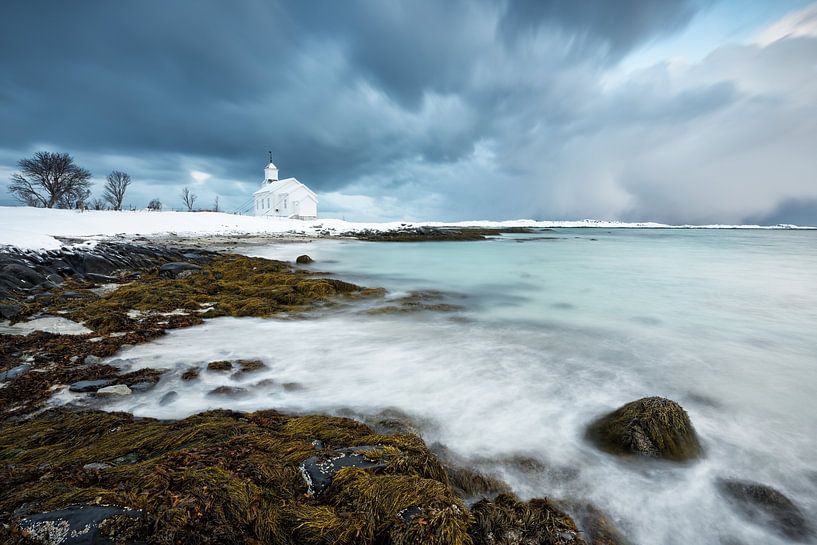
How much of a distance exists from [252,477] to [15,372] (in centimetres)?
396

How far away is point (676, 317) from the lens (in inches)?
321

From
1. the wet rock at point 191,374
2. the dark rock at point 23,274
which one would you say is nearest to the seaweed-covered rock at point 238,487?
the wet rock at point 191,374

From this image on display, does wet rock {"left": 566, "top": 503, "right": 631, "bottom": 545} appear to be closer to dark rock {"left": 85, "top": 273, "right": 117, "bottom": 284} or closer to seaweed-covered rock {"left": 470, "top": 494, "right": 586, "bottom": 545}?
seaweed-covered rock {"left": 470, "top": 494, "right": 586, "bottom": 545}

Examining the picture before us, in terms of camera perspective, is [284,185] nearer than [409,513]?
No

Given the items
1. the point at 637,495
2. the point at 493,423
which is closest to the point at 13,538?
the point at 493,423

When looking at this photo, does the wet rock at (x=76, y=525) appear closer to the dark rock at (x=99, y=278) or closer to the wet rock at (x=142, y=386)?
the wet rock at (x=142, y=386)

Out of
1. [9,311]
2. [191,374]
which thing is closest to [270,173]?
[9,311]

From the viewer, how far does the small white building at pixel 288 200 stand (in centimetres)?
5403

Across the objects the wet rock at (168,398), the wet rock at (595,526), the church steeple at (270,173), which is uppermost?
the church steeple at (270,173)

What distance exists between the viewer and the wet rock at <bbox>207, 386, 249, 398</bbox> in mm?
3957

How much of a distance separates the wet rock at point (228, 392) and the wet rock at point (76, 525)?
91.8 inches

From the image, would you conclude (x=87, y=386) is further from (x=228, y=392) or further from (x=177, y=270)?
(x=177, y=270)

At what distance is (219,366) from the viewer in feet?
15.1

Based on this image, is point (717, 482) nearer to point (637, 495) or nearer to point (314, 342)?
point (637, 495)
